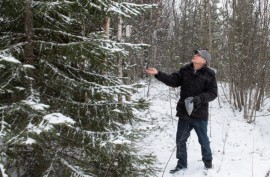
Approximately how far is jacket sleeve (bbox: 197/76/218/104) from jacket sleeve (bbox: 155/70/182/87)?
1.66 ft

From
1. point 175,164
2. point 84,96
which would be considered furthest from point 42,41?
point 175,164

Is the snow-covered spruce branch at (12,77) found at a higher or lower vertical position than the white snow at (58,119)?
higher

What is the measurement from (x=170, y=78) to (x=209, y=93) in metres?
0.68

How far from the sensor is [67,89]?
431cm

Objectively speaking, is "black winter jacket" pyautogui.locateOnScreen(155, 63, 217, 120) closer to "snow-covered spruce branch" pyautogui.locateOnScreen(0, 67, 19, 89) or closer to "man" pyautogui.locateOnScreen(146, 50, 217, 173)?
"man" pyautogui.locateOnScreen(146, 50, 217, 173)

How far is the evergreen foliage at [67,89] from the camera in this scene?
12.8ft

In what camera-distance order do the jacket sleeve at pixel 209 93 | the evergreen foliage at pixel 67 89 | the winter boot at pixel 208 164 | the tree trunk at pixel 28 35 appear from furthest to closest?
1. the winter boot at pixel 208 164
2. the jacket sleeve at pixel 209 93
3. the tree trunk at pixel 28 35
4. the evergreen foliage at pixel 67 89

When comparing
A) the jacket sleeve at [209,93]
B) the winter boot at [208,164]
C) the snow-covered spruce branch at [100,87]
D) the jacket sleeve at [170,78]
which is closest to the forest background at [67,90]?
the snow-covered spruce branch at [100,87]

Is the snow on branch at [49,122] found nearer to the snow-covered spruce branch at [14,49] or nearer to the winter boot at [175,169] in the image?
the snow-covered spruce branch at [14,49]

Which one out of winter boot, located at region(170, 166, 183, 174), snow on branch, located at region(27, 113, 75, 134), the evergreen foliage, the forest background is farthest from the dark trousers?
snow on branch, located at region(27, 113, 75, 134)

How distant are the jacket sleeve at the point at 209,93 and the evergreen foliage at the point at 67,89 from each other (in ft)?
5.06

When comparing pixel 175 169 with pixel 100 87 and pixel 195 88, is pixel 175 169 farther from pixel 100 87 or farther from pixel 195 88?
pixel 100 87

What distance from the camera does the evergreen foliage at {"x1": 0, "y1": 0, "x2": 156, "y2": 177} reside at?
153 inches

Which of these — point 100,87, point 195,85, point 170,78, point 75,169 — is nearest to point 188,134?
point 195,85
